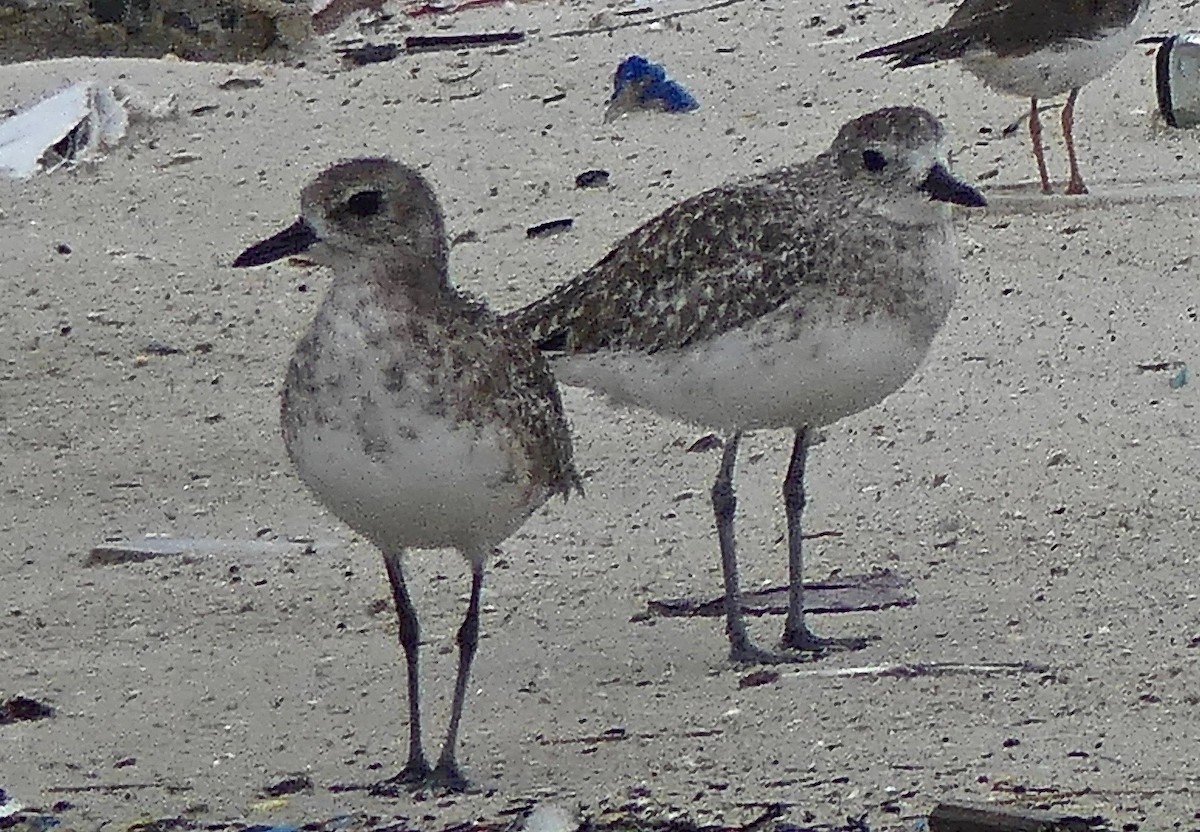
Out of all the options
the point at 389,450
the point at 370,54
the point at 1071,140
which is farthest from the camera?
the point at 370,54

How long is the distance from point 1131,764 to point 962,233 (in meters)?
3.60

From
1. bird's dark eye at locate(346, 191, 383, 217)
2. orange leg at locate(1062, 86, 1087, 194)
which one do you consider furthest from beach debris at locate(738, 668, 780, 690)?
orange leg at locate(1062, 86, 1087, 194)

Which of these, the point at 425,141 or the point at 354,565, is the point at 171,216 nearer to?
the point at 425,141

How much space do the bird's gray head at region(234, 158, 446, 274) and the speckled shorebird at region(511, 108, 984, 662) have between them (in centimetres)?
90

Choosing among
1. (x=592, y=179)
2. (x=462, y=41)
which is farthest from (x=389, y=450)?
A: (x=462, y=41)

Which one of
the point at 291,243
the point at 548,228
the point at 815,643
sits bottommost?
the point at 815,643

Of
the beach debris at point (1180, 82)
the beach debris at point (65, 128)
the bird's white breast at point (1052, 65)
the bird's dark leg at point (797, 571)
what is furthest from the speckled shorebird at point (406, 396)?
the beach debris at point (65, 128)

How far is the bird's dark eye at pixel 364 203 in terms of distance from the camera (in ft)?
15.0

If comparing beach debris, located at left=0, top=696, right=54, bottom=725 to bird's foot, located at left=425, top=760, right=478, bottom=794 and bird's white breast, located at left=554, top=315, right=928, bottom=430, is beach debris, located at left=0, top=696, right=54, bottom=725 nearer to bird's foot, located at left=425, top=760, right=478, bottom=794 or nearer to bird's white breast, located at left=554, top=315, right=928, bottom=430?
bird's foot, located at left=425, top=760, right=478, bottom=794

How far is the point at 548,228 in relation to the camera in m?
8.06

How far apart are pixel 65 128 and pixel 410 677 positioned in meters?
4.79

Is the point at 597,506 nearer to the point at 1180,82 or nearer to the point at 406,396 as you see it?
the point at 406,396

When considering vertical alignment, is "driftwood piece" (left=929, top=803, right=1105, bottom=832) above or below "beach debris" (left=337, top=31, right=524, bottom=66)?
below

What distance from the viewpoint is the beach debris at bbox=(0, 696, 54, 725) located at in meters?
5.06
